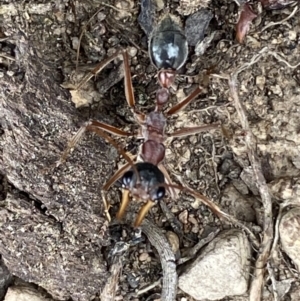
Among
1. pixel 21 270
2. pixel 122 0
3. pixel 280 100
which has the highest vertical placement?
pixel 122 0

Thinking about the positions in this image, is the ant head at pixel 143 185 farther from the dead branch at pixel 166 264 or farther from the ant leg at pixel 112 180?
the dead branch at pixel 166 264

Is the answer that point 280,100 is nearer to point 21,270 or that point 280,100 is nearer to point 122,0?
point 122,0

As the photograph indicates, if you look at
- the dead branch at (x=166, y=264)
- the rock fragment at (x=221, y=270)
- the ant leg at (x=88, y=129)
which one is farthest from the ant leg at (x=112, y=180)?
the rock fragment at (x=221, y=270)

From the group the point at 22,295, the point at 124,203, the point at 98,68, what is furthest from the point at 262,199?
the point at 22,295

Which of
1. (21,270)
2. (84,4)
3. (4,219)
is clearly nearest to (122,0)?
(84,4)

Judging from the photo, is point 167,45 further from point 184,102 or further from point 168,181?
point 168,181
